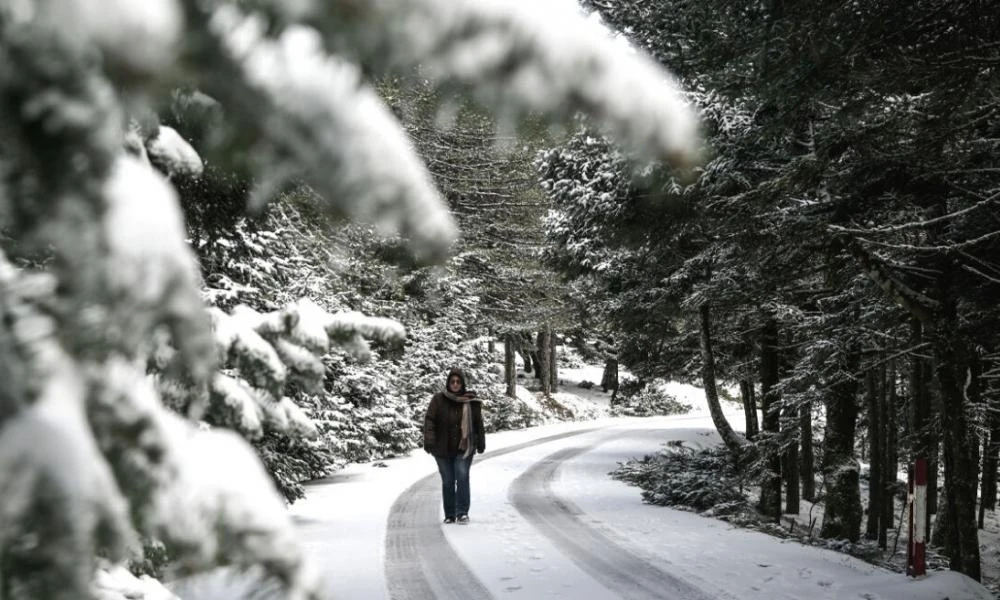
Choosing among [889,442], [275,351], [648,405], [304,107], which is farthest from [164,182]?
[648,405]

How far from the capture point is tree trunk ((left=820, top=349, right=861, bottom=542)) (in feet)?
36.9

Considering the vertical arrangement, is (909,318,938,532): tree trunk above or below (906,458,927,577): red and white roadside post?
above

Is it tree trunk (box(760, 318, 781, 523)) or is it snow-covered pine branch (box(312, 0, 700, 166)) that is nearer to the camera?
snow-covered pine branch (box(312, 0, 700, 166))

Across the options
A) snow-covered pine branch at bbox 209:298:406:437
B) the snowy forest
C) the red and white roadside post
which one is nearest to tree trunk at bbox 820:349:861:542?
the snowy forest

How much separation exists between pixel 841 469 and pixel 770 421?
223cm

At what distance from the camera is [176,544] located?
2.58ft

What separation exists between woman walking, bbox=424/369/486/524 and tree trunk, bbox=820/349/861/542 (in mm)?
5651

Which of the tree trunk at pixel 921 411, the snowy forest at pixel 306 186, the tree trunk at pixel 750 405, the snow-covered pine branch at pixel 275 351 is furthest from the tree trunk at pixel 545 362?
the snow-covered pine branch at pixel 275 351

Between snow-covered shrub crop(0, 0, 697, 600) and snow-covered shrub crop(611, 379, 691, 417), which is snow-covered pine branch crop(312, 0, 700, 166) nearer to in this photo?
snow-covered shrub crop(0, 0, 697, 600)

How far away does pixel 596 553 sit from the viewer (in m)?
7.31

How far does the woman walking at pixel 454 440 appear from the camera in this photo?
28.8 ft

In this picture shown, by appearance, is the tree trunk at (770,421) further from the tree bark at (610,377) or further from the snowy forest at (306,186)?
the tree bark at (610,377)

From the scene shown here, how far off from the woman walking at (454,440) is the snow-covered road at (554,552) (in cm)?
30

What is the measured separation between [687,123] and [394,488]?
38.2 feet
